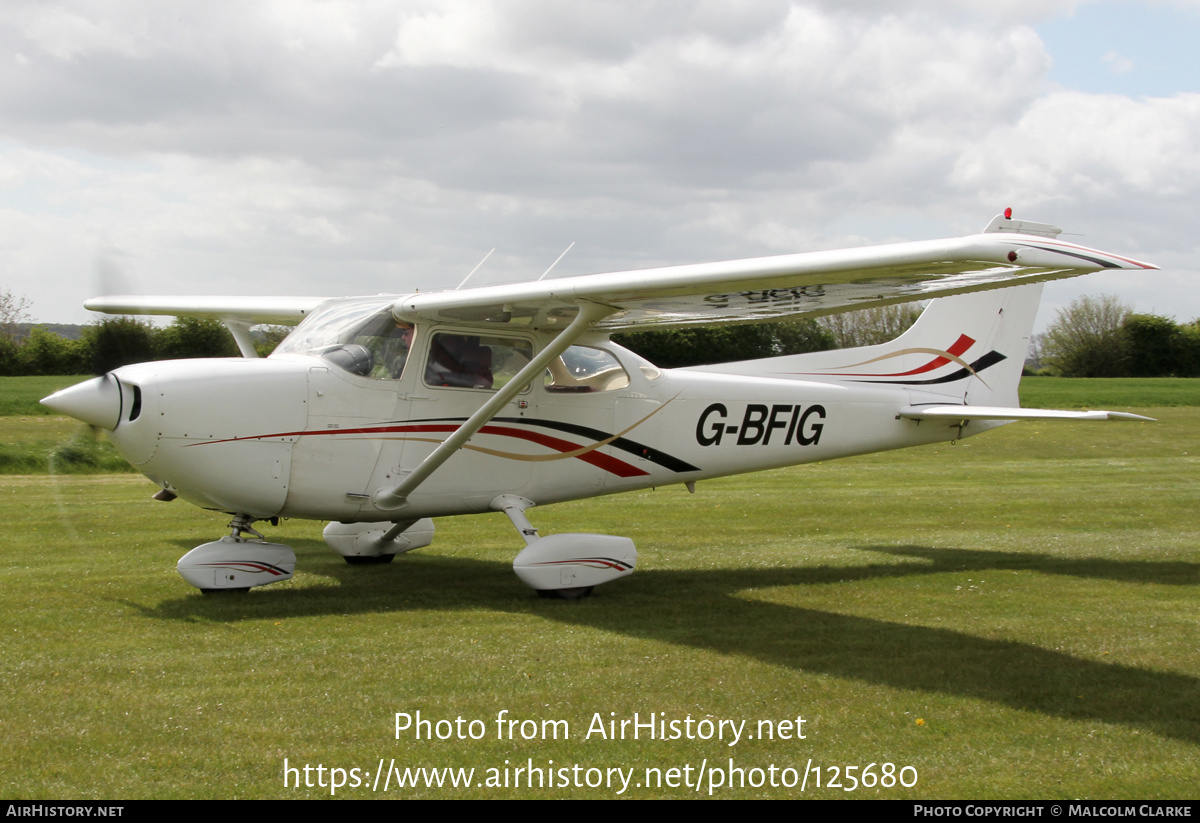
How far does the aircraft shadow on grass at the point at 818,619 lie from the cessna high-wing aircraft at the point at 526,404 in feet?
1.25

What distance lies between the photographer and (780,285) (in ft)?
20.1

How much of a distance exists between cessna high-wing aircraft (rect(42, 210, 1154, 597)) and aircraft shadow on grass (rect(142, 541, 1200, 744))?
1.25ft

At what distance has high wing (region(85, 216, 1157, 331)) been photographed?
16.4ft

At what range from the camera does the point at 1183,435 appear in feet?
81.2

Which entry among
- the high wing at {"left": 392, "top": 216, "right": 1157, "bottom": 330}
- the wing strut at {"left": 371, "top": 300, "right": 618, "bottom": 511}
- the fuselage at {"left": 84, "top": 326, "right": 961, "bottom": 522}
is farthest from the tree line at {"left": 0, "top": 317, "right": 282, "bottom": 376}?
the wing strut at {"left": 371, "top": 300, "right": 618, "bottom": 511}

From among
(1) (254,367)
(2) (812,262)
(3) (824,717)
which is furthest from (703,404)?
(3) (824,717)

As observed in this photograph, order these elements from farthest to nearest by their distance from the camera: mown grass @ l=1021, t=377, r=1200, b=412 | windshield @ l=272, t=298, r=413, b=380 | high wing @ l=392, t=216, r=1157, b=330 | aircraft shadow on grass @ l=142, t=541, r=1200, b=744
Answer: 1. mown grass @ l=1021, t=377, r=1200, b=412
2. windshield @ l=272, t=298, r=413, b=380
3. aircraft shadow on grass @ l=142, t=541, r=1200, b=744
4. high wing @ l=392, t=216, r=1157, b=330

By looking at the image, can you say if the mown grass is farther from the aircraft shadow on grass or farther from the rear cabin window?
the rear cabin window

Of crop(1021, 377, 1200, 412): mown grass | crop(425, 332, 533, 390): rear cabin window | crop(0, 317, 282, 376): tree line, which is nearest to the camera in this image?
crop(0, 317, 282, 376): tree line

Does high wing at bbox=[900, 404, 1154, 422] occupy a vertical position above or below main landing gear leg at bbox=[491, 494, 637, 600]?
above

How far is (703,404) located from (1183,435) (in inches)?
819

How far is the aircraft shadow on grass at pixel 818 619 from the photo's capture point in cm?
524

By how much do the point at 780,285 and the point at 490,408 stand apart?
8.07ft
